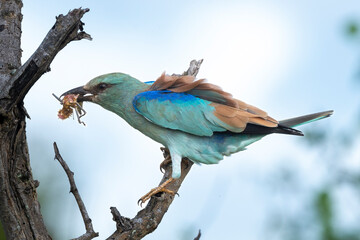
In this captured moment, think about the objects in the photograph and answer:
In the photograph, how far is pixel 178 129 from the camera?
417 cm

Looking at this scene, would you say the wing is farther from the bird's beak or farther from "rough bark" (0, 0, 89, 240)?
"rough bark" (0, 0, 89, 240)

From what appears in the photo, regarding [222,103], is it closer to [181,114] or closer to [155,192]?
[181,114]

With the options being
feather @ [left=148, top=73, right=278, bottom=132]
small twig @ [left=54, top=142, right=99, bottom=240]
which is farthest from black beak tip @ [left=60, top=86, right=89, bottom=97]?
small twig @ [left=54, top=142, right=99, bottom=240]

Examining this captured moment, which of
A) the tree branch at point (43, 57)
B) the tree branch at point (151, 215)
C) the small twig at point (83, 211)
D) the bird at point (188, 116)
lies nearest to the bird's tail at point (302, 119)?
the bird at point (188, 116)

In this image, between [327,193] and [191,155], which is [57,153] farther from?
[327,193]

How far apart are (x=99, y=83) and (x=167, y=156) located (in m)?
0.80

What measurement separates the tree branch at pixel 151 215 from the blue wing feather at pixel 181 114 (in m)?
0.38

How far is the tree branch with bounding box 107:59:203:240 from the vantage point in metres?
3.33

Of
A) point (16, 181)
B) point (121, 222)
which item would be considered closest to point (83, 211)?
point (121, 222)

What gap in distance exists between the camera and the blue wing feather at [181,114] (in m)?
4.13

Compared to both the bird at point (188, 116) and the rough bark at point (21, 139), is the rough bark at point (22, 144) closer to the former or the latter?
the rough bark at point (21, 139)

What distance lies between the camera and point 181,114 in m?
4.14

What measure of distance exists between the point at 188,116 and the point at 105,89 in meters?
0.68

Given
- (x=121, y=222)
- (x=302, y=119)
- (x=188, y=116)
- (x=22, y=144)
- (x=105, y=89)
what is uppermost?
(x=105, y=89)
